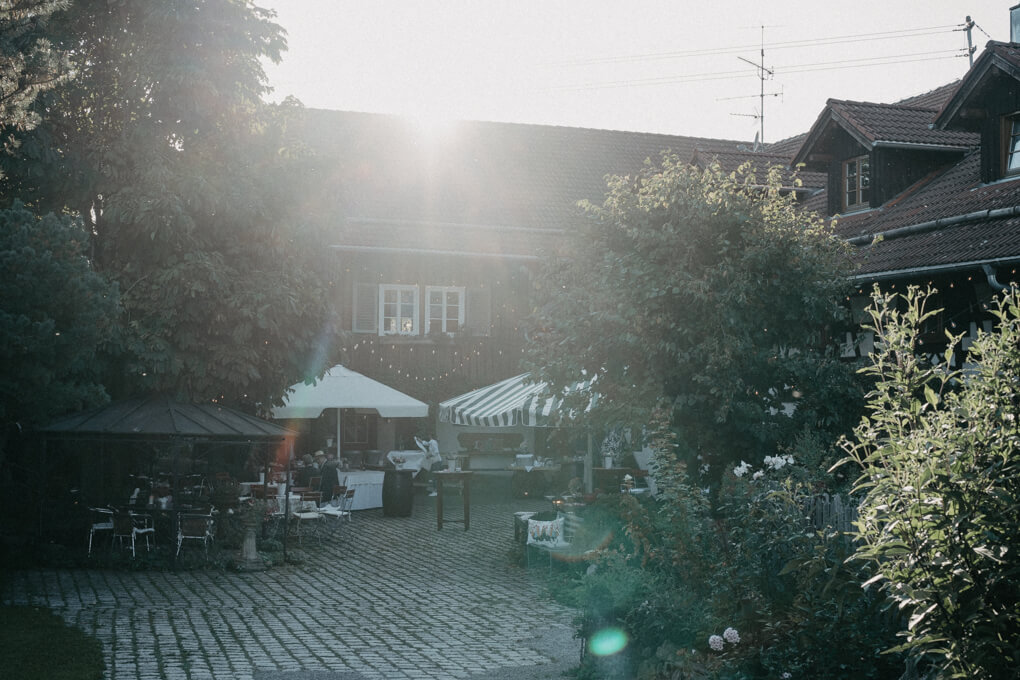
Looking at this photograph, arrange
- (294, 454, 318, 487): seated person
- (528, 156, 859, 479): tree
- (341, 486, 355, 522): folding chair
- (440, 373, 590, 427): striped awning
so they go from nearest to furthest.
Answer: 1. (528, 156, 859, 479): tree
2. (440, 373, 590, 427): striped awning
3. (341, 486, 355, 522): folding chair
4. (294, 454, 318, 487): seated person

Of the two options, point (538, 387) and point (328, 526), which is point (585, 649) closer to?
point (538, 387)

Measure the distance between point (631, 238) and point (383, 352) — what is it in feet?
47.1

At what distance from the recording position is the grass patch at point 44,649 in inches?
363

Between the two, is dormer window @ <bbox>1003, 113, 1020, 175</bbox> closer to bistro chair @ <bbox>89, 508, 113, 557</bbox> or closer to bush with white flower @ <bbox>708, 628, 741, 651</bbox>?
bush with white flower @ <bbox>708, 628, 741, 651</bbox>

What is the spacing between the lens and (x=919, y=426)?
5.25 metres

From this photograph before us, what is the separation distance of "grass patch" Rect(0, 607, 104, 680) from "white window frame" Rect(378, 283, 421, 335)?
53.6 ft

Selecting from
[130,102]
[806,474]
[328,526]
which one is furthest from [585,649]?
[130,102]

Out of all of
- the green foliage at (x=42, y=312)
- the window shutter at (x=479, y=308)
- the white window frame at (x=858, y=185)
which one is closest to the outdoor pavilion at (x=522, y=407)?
the green foliage at (x=42, y=312)

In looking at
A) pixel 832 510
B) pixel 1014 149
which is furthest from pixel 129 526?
pixel 1014 149

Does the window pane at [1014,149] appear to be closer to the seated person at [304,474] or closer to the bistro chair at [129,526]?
the seated person at [304,474]

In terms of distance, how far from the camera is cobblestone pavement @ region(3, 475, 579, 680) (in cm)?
967

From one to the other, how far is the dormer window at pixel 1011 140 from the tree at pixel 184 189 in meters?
11.2

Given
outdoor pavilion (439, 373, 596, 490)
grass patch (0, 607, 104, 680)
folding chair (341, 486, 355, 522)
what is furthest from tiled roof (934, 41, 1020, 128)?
grass patch (0, 607, 104, 680)

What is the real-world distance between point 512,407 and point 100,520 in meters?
6.55
